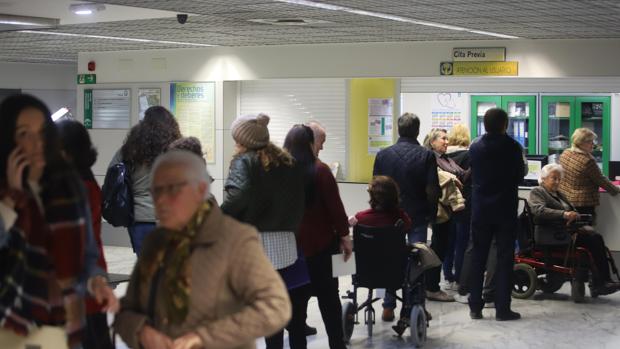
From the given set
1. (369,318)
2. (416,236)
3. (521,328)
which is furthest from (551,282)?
(369,318)

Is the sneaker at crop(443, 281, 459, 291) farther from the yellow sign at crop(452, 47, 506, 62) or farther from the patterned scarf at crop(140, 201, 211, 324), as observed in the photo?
the patterned scarf at crop(140, 201, 211, 324)

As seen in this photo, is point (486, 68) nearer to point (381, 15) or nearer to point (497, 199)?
point (381, 15)

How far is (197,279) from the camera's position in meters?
3.09

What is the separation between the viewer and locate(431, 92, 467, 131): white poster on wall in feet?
47.5

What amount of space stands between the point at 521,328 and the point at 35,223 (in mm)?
5936

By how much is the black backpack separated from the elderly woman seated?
440 cm

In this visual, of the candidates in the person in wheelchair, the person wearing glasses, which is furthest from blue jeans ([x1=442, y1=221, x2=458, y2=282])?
the person in wheelchair

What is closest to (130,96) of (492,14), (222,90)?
(222,90)

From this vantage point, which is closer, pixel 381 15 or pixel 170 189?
pixel 170 189

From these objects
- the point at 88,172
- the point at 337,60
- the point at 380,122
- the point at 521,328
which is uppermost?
the point at 337,60

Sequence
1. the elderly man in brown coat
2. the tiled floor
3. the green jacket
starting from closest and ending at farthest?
the elderly man in brown coat
the green jacket
the tiled floor

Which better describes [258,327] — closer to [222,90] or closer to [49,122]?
[49,122]

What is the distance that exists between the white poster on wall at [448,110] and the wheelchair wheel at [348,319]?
7301mm

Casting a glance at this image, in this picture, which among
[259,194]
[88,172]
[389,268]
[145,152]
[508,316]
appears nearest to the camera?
[88,172]
